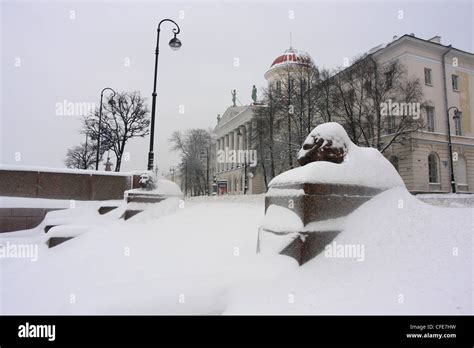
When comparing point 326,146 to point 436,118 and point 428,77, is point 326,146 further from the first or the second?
point 428,77

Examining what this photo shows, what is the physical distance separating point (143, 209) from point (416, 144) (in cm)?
2509

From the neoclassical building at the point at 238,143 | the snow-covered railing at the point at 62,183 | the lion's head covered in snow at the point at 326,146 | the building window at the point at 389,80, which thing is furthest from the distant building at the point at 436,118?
the lion's head covered in snow at the point at 326,146

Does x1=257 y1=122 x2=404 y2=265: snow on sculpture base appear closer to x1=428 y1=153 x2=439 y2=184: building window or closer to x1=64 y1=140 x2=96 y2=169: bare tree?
x1=428 y1=153 x2=439 y2=184: building window

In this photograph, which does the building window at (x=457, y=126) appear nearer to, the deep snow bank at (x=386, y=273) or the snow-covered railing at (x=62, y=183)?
the deep snow bank at (x=386, y=273)

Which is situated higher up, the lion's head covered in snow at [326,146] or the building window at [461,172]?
the building window at [461,172]

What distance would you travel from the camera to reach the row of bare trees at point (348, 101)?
23141 mm

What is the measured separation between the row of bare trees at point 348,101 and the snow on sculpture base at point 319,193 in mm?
→ 17892

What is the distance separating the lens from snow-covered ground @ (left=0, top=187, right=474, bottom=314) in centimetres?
365

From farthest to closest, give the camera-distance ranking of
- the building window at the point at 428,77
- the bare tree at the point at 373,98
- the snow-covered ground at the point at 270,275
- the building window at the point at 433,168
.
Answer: the building window at the point at 428,77 < the building window at the point at 433,168 < the bare tree at the point at 373,98 < the snow-covered ground at the point at 270,275

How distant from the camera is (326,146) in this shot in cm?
557

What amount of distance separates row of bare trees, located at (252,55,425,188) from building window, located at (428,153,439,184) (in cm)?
430

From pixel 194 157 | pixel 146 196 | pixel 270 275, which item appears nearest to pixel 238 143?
pixel 194 157
